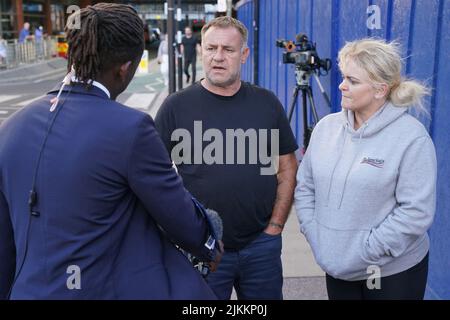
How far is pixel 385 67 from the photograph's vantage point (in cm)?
218

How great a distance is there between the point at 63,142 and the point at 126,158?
0.17 metres

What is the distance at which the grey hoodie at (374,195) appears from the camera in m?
2.10

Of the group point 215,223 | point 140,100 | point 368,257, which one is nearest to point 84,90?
point 215,223

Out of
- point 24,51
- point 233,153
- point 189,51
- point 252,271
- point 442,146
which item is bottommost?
point 24,51

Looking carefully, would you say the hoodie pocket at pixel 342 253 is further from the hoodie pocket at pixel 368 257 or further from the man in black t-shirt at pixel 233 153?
the man in black t-shirt at pixel 233 153

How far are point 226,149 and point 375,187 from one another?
0.71 m

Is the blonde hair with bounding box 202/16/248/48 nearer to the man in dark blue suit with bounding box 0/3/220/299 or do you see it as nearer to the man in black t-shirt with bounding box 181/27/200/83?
the man in dark blue suit with bounding box 0/3/220/299

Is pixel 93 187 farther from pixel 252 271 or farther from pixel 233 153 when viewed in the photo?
pixel 252 271

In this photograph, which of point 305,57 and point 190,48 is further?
point 190,48

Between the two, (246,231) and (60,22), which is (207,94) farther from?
(60,22)

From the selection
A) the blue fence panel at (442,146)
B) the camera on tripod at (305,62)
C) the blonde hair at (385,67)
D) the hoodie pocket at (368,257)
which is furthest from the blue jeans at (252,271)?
the camera on tripod at (305,62)

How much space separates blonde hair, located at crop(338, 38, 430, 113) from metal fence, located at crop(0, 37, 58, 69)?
21.6m

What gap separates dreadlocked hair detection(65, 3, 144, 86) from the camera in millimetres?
1524
